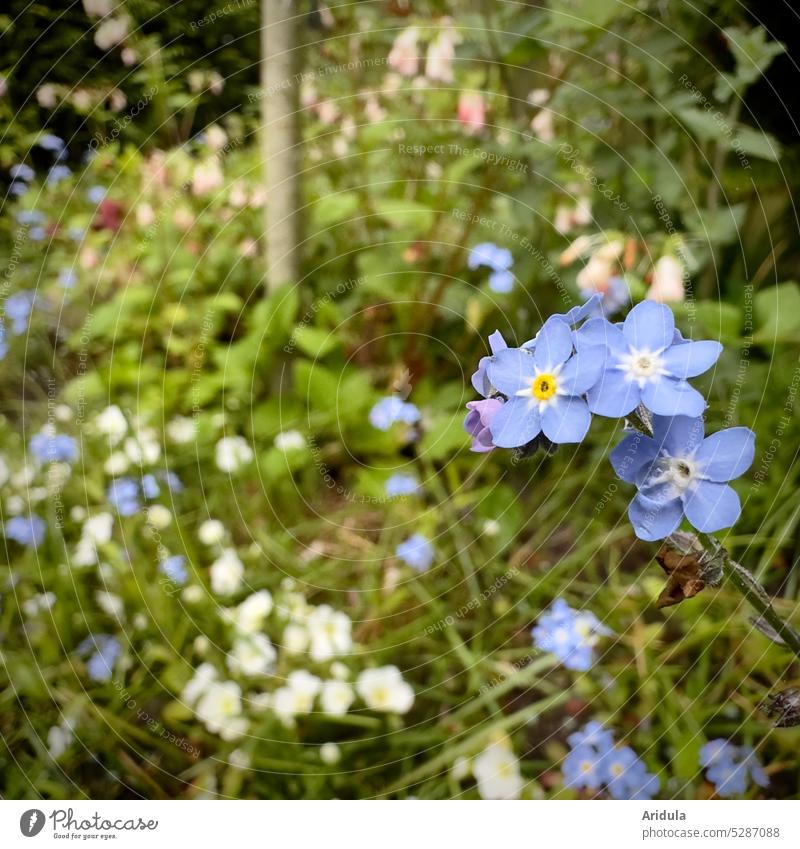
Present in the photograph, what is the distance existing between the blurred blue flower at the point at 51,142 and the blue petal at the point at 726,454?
78cm

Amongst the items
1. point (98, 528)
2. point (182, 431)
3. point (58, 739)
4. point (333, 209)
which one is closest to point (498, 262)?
point (333, 209)

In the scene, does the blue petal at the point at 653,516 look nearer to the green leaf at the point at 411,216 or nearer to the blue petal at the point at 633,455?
the blue petal at the point at 633,455

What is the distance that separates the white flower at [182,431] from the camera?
96cm

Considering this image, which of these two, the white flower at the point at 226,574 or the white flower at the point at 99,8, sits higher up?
the white flower at the point at 99,8

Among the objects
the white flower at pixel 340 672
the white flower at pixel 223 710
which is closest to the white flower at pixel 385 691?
the white flower at pixel 340 672

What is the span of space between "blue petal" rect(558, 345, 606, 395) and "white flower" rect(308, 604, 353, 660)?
0.50 m

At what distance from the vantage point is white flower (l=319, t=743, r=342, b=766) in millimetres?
672

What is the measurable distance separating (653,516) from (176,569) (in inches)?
24.1

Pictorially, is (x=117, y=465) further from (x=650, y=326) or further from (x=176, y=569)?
(x=650, y=326)

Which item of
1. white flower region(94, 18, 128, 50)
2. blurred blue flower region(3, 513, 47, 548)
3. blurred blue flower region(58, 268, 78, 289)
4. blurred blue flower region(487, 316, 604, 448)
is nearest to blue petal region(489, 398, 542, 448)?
blurred blue flower region(487, 316, 604, 448)

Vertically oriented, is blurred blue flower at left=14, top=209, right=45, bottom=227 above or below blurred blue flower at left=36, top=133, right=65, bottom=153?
above

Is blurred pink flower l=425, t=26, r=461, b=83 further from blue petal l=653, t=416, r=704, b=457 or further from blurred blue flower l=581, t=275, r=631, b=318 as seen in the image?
blue petal l=653, t=416, r=704, b=457

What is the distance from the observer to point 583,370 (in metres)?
0.32
